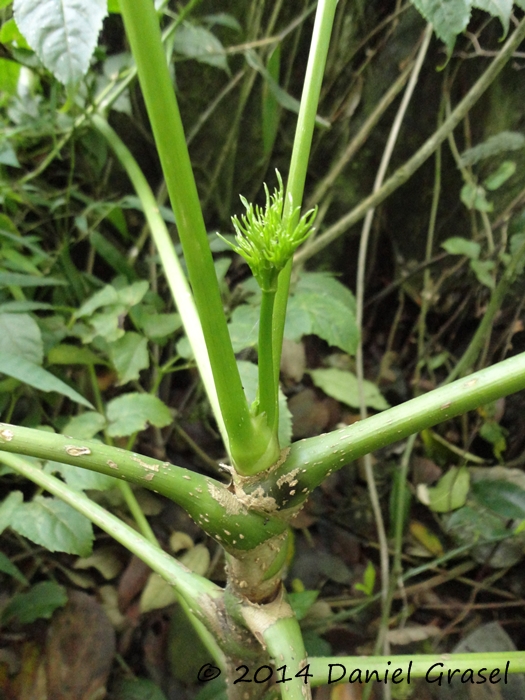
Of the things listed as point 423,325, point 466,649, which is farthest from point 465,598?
point 423,325

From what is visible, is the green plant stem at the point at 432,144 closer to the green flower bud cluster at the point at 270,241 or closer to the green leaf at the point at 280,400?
the green leaf at the point at 280,400

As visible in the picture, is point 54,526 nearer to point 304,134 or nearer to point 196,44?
point 304,134

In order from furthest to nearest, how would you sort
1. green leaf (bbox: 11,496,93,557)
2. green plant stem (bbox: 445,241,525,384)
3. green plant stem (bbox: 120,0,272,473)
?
green plant stem (bbox: 445,241,525,384), green leaf (bbox: 11,496,93,557), green plant stem (bbox: 120,0,272,473)

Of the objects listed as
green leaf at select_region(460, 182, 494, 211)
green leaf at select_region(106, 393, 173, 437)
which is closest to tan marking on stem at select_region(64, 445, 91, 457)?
green leaf at select_region(106, 393, 173, 437)

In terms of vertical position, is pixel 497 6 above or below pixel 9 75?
below

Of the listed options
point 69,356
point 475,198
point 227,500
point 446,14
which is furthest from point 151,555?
point 475,198

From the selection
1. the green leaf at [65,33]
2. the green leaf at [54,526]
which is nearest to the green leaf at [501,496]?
the green leaf at [54,526]

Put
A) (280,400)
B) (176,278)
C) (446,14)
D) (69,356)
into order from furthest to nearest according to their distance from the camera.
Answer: (69,356) < (176,278) < (280,400) < (446,14)

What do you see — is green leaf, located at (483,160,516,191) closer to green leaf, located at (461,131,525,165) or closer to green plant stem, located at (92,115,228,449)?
green leaf, located at (461,131,525,165)
